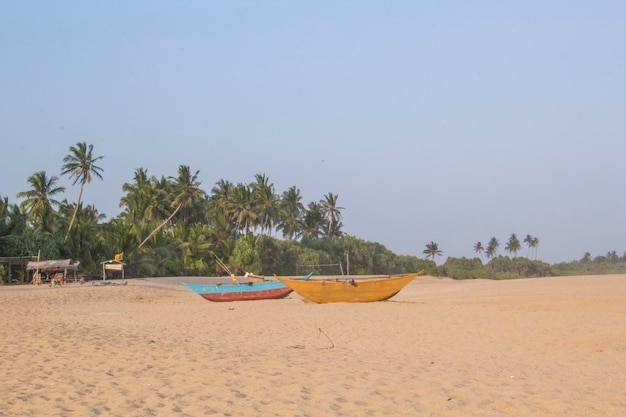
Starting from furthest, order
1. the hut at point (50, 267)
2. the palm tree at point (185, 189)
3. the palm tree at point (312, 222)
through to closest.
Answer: the palm tree at point (312, 222) < the palm tree at point (185, 189) < the hut at point (50, 267)

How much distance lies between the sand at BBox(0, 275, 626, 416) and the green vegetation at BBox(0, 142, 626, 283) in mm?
23845

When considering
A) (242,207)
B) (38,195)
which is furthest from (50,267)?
(242,207)

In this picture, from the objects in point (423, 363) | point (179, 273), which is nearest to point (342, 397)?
point (423, 363)

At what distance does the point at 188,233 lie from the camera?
2002 inches

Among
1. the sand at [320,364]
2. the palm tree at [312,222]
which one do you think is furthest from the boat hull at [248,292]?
the palm tree at [312,222]

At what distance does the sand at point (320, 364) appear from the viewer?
6.23 metres

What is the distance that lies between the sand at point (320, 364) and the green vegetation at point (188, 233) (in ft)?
78.2

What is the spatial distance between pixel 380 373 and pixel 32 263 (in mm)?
30135

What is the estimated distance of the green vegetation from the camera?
39.0 meters

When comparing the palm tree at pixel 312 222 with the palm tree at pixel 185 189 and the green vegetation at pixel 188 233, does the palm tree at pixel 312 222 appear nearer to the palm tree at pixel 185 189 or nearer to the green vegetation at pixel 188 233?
the green vegetation at pixel 188 233

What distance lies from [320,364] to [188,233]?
43422mm

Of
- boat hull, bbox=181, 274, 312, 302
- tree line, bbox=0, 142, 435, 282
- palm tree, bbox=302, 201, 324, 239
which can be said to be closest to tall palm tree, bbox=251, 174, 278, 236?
tree line, bbox=0, 142, 435, 282

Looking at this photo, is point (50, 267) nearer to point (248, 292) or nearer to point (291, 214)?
point (248, 292)

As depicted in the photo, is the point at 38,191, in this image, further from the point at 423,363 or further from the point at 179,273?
the point at 423,363
